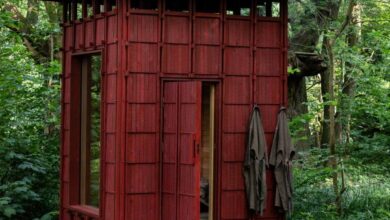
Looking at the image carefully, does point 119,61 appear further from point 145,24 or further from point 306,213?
point 306,213

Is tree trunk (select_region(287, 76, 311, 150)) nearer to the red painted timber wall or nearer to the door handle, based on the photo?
the red painted timber wall

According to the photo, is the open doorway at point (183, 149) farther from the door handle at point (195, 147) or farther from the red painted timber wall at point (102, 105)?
the red painted timber wall at point (102, 105)

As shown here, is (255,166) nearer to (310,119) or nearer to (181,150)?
(181,150)

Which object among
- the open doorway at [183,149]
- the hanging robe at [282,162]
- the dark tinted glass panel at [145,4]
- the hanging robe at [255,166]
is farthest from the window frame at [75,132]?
the hanging robe at [282,162]

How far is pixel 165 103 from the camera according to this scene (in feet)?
22.6

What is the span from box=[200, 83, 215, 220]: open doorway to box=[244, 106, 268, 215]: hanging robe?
429 millimetres

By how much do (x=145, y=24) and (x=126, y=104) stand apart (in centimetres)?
93

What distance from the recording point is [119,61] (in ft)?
21.9

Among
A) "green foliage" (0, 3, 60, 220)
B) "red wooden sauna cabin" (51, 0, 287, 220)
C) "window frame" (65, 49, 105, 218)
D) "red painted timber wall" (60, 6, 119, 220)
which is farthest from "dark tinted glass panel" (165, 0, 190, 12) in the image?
"green foliage" (0, 3, 60, 220)

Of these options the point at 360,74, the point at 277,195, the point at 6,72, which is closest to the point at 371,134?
the point at 360,74

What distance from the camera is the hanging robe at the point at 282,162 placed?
291 inches

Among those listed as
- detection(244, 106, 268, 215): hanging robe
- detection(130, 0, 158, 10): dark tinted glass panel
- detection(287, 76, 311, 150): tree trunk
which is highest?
detection(130, 0, 158, 10): dark tinted glass panel

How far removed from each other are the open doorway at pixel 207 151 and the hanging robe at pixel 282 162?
765 mm

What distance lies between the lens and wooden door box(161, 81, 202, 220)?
652 cm
